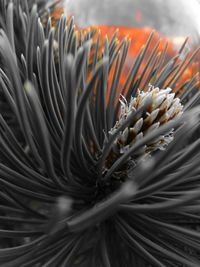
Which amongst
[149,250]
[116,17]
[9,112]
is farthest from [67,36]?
[116,17]

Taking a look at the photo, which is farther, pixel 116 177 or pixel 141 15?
pixel 141 15

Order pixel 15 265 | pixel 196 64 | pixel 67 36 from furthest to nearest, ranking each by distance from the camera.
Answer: pixel 196 64, pixel 67 36, pixel 15 265

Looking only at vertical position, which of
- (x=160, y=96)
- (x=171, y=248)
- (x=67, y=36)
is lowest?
(x=171, y=248)

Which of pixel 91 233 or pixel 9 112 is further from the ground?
pixel 9 112

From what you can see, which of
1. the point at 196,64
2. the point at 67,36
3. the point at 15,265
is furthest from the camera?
the point at 196,64

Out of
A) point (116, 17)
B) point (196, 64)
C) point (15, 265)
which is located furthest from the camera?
point (116, 17)

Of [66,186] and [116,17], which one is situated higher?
[116,17]

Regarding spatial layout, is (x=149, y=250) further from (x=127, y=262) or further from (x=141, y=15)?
(x=141, y=15)

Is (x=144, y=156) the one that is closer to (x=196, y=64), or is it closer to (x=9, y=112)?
(x=9, y=112)

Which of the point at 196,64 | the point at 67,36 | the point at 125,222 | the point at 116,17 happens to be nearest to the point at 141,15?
the point at 116,17
